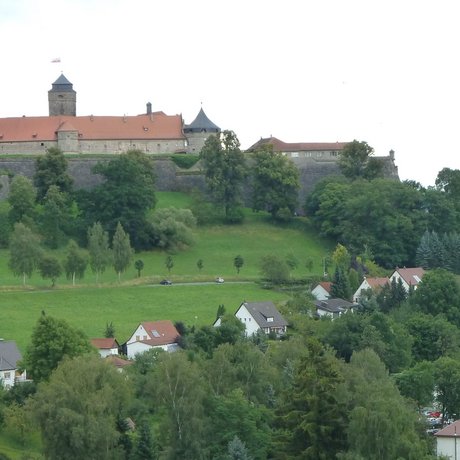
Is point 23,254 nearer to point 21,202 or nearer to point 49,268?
point 49,268

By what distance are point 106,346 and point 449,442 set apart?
20.7m

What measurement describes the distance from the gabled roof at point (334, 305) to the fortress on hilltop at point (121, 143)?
2390cm

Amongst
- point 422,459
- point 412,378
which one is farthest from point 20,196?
point 422,459

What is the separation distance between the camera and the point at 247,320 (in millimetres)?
71312

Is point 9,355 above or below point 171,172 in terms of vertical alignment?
below

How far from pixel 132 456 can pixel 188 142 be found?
57.5m

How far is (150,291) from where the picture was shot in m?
77.4

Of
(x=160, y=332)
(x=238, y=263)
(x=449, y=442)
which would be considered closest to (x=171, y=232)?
(x=238, y=263)

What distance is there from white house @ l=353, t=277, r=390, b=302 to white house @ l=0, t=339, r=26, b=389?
2286 cm

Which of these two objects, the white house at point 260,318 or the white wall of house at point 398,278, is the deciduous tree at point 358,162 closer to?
the white wall of house at point 398,278

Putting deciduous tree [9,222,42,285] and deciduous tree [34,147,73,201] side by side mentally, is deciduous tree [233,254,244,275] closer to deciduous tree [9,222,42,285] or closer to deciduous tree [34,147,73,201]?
deciduous tree [9,222,42,285]

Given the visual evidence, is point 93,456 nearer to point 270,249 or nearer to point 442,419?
point 442,419

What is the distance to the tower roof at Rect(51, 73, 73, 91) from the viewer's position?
10388 cm

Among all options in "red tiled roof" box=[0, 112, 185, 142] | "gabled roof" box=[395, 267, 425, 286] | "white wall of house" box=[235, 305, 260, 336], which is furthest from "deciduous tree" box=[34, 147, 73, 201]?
"white wall of house" box=[235, 305, 260, 336]
